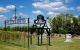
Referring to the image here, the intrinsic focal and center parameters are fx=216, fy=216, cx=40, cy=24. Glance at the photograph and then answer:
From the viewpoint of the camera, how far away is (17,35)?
29016 mm

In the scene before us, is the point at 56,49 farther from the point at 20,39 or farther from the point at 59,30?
the point at 59,30

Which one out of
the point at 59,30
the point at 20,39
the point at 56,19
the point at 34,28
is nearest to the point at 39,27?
the point at 34,28

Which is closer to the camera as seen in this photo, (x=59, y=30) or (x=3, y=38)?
(x=3, y=38)

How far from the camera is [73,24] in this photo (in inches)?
2527

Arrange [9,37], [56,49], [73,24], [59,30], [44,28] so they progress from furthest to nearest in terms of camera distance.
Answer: [73,24] → [59,30] → [9,37] → [44,28] → [56,49]

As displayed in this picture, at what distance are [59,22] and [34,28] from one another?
43135 millimetres

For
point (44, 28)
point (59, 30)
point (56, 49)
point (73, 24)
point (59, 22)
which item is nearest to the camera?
point (56, 49)

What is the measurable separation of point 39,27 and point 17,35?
4075 millimetres

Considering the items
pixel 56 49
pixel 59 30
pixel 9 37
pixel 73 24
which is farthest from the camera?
pixel 73 24

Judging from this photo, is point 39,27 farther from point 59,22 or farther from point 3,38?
point 59,22

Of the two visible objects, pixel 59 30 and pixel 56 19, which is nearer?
pixel 59 30

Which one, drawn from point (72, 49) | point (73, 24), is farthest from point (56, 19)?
point (72, 49)

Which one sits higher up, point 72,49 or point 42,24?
point 42,24

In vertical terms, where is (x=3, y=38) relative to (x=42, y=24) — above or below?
below
